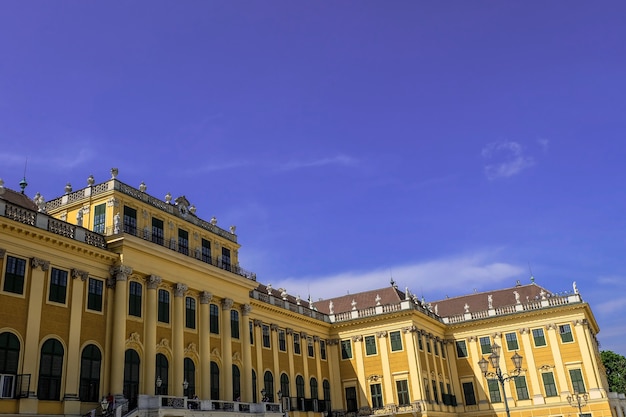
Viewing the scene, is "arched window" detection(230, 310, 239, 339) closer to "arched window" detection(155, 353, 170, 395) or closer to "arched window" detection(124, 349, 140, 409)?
"arched window" detection(155, 353, 170, 395)

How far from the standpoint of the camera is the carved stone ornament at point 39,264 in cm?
2847

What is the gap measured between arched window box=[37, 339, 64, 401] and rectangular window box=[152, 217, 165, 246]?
29.7 ft

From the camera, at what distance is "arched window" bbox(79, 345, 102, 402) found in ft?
96.4

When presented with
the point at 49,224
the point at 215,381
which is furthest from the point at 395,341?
the point at 49,224

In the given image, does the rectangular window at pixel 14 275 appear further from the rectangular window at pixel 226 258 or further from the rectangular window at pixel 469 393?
the rectangular window at pixel 469 393

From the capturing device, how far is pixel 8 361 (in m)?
26.4

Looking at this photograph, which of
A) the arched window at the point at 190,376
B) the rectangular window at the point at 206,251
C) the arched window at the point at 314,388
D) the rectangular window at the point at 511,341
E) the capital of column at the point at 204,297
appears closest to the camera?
the arched window at the point at 190,376

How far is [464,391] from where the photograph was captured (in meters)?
60.2

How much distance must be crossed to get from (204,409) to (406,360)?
24.4 meters

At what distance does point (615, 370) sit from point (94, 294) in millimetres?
75178

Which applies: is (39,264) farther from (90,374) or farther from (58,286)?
(90,374)

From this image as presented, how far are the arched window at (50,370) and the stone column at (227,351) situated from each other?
11853mm

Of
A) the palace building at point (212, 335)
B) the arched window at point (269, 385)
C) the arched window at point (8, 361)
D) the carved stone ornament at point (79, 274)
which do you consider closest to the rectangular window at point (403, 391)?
the palace building at point (212, 335)

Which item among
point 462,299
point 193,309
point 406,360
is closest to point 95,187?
point 193,309
